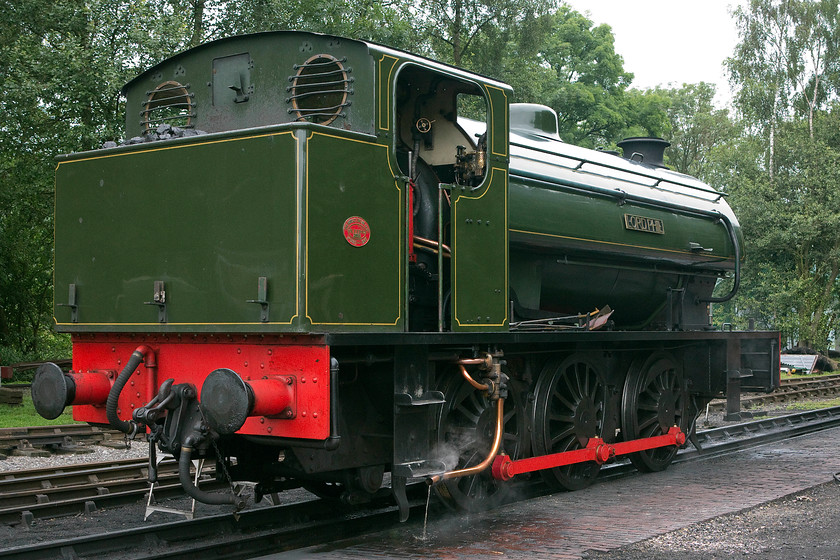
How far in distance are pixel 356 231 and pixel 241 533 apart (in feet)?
7.74

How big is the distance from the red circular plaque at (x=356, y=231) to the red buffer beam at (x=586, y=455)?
2.25 metres

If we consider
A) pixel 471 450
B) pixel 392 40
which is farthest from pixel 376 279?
pixel 392 40

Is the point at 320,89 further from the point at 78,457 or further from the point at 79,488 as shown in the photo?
the point at 78,457

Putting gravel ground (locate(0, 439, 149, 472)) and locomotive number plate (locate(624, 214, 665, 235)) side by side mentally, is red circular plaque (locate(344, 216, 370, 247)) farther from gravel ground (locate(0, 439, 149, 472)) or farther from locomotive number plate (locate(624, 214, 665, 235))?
gravel ground (locate(0, 439, 149, 472))

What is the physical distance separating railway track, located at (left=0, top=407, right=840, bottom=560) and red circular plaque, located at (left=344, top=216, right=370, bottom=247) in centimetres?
199

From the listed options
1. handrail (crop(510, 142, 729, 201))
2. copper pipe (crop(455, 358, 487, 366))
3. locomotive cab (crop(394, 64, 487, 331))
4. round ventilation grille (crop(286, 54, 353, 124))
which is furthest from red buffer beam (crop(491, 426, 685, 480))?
round ventilation grille (crop(286, 54, 353, 124))

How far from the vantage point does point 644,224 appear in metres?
8.95

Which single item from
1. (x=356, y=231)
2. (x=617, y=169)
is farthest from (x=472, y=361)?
(x=617, y=169)

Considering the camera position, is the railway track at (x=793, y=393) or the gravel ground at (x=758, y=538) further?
the railway track at (x=793, y=393)

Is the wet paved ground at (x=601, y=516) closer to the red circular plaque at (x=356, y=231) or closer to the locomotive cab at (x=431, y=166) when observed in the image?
the locomotive cab at (x=431, y=166)

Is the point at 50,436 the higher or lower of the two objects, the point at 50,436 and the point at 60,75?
the lower

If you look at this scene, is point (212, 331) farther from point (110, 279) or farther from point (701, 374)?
point (701, 374)

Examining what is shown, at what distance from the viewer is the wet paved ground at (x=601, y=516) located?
5.66m

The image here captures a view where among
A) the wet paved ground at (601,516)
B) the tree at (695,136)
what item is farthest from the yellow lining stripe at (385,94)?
the tree at (695,136)
